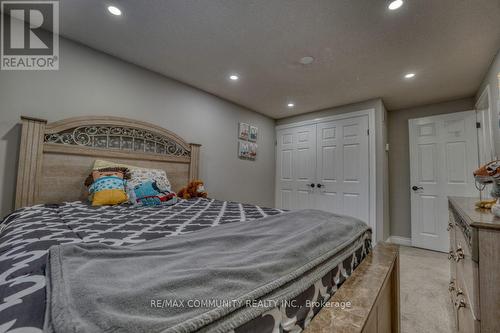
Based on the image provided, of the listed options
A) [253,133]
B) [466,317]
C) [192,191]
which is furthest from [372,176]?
[192,191]

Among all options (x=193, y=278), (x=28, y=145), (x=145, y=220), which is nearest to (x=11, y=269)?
(x=193, y=278)

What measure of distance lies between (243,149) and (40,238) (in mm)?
3043

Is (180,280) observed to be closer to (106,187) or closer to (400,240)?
(106,187)

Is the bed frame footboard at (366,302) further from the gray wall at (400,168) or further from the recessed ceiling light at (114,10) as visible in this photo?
the gray wall at (400,168)

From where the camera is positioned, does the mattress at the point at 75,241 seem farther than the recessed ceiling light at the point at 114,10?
No


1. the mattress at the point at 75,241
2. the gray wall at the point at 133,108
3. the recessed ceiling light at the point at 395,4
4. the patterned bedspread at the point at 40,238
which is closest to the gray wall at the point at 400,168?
the gray wall at the point at 133,108

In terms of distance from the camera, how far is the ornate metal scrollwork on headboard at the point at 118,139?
204 centimetres

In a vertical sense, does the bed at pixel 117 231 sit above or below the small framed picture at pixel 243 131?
below

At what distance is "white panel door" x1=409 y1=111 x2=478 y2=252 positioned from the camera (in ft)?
10.2

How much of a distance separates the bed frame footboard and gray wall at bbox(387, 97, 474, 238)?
110 inches

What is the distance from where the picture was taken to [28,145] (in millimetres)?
1769

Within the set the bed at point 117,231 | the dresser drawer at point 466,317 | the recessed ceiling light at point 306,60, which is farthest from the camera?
the recessed ceiling light at point 306,60

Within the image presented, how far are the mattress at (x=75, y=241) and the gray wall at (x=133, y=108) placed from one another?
0.93 m

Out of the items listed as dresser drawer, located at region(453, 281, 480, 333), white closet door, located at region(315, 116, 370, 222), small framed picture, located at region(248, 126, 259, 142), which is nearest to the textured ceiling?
white closet door, located at region(315, 116, 370, 222)
